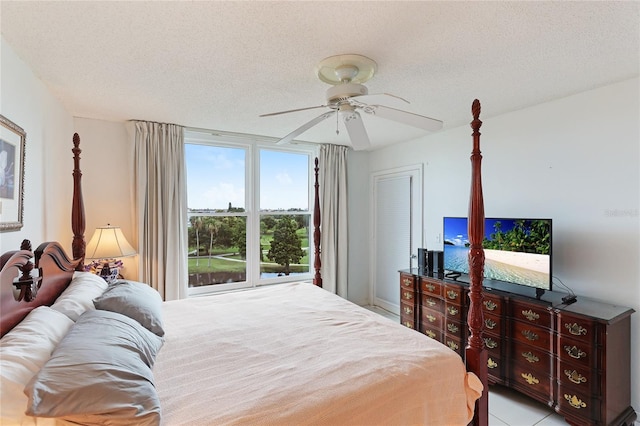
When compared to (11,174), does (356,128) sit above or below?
above

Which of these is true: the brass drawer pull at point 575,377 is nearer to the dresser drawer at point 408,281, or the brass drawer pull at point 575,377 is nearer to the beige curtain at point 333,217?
the dresser drawer at point 408,281

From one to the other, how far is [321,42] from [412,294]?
8.95ft

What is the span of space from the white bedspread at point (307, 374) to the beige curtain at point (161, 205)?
141 centimetres

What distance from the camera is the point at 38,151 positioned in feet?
7.54

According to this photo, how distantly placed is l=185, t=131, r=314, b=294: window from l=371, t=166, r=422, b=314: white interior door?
1058 millimetres

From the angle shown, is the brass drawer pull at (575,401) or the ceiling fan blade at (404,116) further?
the brass drawer pull at (575,401)

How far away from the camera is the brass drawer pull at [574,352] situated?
2.16m

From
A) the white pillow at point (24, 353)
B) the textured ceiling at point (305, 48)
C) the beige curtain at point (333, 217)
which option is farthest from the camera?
the beige curtain at point (333, 217)

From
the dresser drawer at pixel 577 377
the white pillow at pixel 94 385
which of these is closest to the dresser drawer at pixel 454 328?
the dresser drawer at pixel 577 377

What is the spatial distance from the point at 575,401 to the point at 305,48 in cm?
296

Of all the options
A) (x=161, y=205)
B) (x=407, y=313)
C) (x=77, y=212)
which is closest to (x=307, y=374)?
(x=77, y=212)

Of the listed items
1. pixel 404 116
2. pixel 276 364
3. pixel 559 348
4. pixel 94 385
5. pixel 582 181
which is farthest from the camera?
pixel 582 181

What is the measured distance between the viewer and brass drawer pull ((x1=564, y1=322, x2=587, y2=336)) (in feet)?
7.06

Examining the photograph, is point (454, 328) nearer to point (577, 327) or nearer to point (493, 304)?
point (493, 304)
